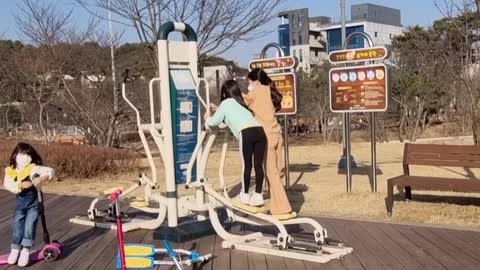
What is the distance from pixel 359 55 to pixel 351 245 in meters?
3.52

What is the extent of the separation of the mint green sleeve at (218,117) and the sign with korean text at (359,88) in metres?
3.01

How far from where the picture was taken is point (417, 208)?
761 centimetres

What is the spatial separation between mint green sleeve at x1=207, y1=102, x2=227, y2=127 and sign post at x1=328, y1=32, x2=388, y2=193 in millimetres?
3010

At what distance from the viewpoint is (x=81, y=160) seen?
11.7 m

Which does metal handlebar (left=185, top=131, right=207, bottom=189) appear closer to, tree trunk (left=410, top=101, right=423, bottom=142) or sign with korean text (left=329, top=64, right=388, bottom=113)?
sign with korean text (left=329, top=64, right=388, bottom=113)

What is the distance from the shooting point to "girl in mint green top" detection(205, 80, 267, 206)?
5996 mm

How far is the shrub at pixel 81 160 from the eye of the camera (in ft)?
38.0

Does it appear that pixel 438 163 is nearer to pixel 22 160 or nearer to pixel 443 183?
pixel 443 183

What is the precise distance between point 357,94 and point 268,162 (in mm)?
2653

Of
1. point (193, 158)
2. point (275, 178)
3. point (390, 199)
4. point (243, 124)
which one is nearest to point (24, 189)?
point (193, 158)

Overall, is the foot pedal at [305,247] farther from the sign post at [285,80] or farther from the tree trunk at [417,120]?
the tree trunk at [417,120]

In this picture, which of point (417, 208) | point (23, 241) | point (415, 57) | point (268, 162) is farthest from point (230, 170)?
point (415, 57)

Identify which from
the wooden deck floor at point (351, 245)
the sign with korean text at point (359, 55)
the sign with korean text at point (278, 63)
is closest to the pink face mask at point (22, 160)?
the wooden deck floor at point (351, 245)

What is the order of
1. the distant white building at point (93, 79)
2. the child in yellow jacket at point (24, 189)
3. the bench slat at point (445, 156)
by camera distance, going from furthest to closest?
the distant white building at point (93, 79) → the bench slat at point (445, 156) → the child in yellow jacket at point (24, 189)
